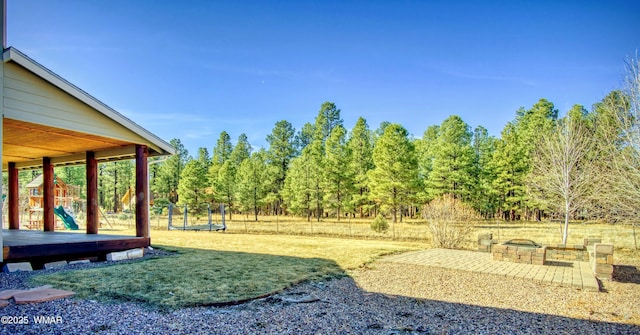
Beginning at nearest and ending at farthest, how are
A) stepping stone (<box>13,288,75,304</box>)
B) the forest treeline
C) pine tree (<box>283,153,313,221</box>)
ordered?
1. stepping stone (<box>13,288,75,304</box>)
2. the forest treeline
3. pine tree (<box>283,153,313,221</box>)

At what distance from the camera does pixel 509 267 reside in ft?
25.7

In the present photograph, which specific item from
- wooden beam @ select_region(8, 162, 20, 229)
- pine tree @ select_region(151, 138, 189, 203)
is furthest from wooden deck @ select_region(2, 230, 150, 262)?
pine tree @ select_region(151, 138, 189, 203)

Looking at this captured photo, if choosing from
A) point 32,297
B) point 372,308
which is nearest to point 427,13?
point 372,308

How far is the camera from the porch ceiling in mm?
7529

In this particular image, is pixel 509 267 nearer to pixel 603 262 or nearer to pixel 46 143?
pixel 603 262

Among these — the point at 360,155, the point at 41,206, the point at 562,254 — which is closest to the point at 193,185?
the point at 41,206

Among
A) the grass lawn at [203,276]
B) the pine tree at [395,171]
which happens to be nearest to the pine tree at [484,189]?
the pine tree at [395,171]

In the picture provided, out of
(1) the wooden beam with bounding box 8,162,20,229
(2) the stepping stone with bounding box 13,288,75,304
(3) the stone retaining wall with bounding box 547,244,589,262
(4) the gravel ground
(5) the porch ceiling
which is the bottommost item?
(3) the stone retaining wall with bounding box 547,244,589,262

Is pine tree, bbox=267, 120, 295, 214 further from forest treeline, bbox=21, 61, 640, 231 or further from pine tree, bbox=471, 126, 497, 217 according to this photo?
pine tree, bbox=471, 126, 497, 217

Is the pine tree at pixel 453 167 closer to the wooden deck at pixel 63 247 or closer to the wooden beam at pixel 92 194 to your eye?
the wooden beam at pixel 92 194

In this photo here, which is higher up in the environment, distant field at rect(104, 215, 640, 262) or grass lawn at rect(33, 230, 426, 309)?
grass lawn at rect(33, 230, 426, 309)

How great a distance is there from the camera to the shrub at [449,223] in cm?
1138

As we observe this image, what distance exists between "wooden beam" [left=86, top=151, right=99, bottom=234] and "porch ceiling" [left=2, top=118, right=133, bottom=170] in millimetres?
392

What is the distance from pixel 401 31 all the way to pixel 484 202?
809 inches
